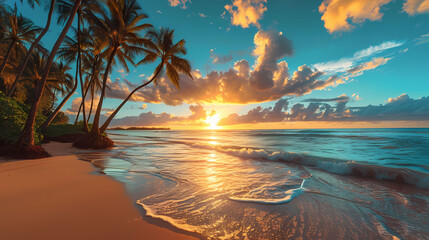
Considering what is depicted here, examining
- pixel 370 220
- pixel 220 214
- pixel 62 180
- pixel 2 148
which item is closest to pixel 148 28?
pixel 2 148

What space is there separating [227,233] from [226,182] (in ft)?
7.38

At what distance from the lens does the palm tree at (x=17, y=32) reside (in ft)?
43.0

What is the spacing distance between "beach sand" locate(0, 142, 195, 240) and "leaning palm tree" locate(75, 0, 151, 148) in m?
6.88

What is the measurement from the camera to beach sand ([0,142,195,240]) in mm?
1902

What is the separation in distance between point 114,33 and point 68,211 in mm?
12680

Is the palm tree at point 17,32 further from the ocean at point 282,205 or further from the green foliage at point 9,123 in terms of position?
the ocean at point 282,205

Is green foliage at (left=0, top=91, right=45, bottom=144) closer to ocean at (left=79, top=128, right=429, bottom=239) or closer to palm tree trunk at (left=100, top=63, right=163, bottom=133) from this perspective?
palm tree trunk at (left=100, top=63, right=163, bottom=133)

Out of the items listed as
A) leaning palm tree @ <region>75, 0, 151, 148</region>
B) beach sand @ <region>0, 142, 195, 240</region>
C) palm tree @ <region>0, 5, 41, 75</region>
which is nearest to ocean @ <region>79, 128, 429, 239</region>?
beach sand @ <region>0, 142, 195, 240</region>

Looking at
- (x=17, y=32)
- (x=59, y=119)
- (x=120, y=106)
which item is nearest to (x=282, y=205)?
(x=120, y=106)

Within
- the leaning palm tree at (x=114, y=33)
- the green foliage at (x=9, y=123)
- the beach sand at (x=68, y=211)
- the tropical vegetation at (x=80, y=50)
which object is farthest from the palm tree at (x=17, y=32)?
the beach sand at (x=68, y=211)

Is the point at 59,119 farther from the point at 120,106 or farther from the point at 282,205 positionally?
the point at 282,205

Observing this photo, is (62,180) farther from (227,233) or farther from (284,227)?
(284,227)

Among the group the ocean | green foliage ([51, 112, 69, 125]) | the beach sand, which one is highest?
green foliage ([51, 112, 69, 125])

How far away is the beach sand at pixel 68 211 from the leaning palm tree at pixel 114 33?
22.6ft
